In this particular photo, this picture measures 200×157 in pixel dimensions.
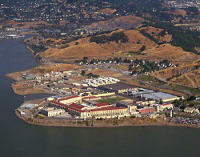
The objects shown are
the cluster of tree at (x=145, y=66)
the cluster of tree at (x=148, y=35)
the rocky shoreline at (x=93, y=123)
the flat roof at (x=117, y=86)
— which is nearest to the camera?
the rocky shoreline at (x=93, y=123)

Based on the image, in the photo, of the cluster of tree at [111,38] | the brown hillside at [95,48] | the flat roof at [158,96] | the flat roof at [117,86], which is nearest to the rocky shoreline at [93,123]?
the flat roof at [158,96]

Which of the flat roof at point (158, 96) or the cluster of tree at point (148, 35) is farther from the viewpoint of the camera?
the cluster of tree at point (148, 35)

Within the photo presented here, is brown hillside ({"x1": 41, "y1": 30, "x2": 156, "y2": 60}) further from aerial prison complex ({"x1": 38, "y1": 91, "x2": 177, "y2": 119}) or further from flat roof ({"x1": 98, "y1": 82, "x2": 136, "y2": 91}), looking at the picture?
aerial prison complex ({"x1": 38, "y1": 91, "x2": 177, "y2": 119})

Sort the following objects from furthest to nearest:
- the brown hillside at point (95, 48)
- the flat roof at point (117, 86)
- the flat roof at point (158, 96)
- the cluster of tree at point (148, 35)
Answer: the cluster of tree at point (148, 35) < the brown hillside at point (95, 48) < the flat roof at point (117, 86) < the flat roof at point (158, 96)

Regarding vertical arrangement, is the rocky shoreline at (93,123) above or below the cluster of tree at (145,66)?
above

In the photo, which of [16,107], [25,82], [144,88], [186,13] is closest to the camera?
[16,107]

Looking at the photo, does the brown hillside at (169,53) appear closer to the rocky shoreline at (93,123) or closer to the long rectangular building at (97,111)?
the long rectangular building at (97,111)

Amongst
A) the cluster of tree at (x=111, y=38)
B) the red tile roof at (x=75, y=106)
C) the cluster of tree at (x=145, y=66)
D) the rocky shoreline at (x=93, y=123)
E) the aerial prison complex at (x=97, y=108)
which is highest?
the cluster of tree at (x=111, y=38)

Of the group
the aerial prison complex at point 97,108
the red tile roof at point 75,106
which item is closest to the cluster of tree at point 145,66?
the aerial prison complex at point 97,108

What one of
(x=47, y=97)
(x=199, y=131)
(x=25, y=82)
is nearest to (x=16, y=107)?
(x=47, y=97)

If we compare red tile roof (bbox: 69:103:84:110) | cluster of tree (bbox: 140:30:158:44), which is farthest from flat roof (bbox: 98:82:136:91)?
cluster of tree (bbox: 140:30:158:44)

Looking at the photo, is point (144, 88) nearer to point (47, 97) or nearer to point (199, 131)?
point (47, 97)
